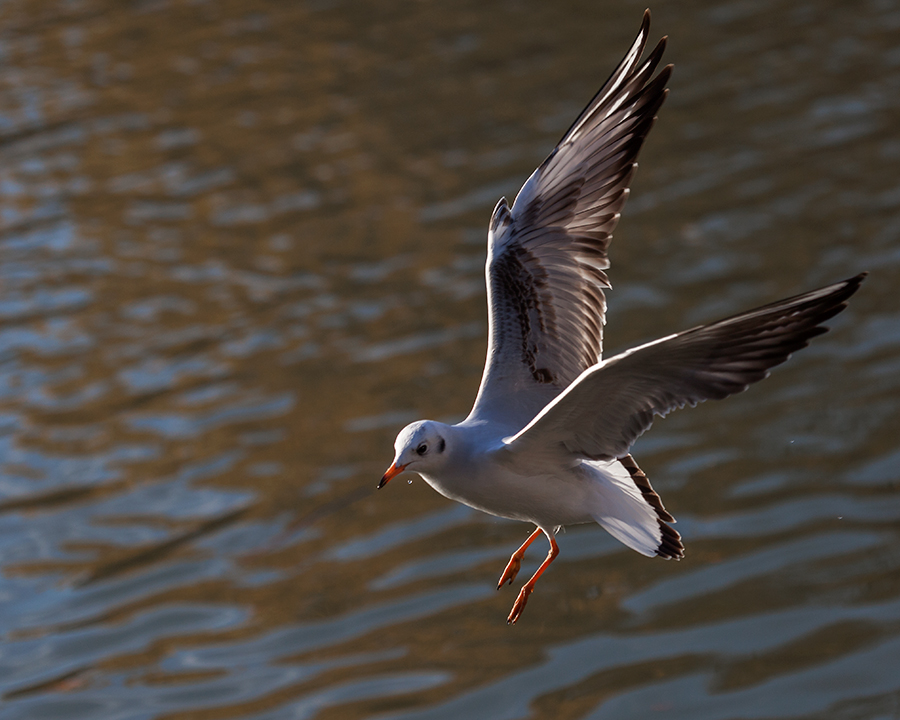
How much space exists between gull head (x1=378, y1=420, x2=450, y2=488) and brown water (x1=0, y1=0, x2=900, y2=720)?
20.6 feet

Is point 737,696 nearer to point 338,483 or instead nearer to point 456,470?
point 338,483

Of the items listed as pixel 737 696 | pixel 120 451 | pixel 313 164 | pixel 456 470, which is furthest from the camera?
pixel 313 164

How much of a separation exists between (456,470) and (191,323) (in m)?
10.8

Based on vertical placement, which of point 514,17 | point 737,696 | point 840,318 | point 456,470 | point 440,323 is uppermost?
point 514,17

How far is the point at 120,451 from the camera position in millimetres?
15008

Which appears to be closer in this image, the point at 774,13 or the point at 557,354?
the point at 557,354

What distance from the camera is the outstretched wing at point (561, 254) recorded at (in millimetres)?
7016

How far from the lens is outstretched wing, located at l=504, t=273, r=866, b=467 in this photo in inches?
218

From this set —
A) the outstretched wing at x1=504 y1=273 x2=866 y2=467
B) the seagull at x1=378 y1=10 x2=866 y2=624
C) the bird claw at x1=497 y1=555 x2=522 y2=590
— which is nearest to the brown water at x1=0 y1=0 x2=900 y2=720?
the bird claw at x1=497 y1=555 x2=522 y2=590

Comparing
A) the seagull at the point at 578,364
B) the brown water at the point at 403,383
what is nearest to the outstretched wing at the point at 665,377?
the seagull at the point at 578,364

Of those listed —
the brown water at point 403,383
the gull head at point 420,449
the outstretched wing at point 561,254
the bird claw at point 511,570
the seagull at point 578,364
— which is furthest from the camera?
the brown water at point 403,383

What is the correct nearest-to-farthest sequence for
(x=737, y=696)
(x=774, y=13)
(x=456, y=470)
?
1. (x=456, y=470)
2. (x=737, y=696)
3. (x=774, y=13)

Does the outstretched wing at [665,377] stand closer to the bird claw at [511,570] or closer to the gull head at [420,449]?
the gull head at [420,449]

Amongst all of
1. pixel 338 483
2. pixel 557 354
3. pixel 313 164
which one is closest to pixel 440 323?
pixel 338 483
